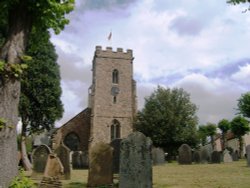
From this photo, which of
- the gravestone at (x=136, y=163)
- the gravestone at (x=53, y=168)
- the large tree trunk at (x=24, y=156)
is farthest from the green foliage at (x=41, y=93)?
the gravestone at (x=136, y=163)

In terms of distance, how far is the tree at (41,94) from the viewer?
24.7 meters

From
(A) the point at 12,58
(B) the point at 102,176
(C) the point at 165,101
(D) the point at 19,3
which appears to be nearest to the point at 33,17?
(D) the point at 19,3

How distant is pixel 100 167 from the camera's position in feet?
34.7

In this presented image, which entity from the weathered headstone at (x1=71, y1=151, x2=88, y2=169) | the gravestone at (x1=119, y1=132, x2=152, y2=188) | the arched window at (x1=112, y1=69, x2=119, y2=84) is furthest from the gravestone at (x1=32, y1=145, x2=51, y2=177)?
the arched window at (x1=112, y1=69, x2=119, y2=84)

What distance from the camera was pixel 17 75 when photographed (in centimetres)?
581

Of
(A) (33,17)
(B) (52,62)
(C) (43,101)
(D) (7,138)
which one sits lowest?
(D) (7,138)

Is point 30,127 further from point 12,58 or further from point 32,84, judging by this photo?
point 12,58

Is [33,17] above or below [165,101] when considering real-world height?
below

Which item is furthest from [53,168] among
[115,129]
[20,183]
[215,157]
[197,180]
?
[115,129]

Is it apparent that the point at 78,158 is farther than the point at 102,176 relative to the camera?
Yes

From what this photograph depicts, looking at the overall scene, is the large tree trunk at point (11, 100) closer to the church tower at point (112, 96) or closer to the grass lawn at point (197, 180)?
the grass lawn at point (197, 180)

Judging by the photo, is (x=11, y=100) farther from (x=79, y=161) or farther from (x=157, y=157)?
(x=79, y=161)

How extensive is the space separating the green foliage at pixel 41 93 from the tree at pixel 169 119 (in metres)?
12.2

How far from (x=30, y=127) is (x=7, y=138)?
823 inches
